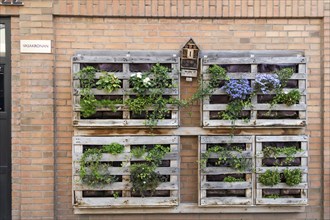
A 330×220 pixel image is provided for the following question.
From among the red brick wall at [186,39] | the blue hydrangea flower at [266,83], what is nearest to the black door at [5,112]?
the red brick wall at [186,39]

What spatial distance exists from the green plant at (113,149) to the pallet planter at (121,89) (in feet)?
0.80

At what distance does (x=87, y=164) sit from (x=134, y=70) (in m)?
1.27

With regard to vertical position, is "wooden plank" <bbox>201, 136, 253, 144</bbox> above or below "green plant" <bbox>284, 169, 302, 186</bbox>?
above

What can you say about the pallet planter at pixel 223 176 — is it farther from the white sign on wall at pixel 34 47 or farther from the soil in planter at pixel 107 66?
the white sign on wall at pixel 34 47

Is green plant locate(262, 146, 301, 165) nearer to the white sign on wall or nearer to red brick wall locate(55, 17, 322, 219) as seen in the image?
red brick wall locate(55, 17, 322, 219)

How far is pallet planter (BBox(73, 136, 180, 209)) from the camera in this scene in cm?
485

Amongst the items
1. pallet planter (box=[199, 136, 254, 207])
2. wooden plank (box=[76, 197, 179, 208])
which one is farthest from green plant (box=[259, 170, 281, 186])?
wooden plank (box=[76, 197, 179, 208])

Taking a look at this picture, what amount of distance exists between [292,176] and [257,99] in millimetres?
1028

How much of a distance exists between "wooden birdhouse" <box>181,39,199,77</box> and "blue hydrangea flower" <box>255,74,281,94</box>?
78 cm

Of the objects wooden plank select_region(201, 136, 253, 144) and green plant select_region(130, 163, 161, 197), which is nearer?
green plant select_region(130, 163, 161, 197)

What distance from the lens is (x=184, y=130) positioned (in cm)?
502

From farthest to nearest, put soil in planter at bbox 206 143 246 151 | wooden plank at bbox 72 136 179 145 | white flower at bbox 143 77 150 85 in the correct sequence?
soil in planter at bbox 206 143 246 151, wooden plank at bbox 72 136 179 145, white flower at bbox 143 77 150 85

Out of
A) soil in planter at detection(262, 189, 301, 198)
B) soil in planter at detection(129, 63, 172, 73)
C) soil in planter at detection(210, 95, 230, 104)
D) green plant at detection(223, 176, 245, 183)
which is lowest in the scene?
soil in planter at detection(262, 189, 301, 198)

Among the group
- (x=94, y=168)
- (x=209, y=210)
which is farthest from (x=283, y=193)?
(x=94, y=168)
